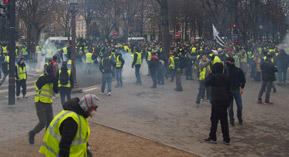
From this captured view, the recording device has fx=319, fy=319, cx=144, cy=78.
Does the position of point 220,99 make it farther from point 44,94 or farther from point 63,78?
point 63,78

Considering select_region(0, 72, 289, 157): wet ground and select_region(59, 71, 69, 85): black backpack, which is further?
select_region(59, 71, 69, 85): black backpack

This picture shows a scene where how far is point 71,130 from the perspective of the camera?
340 cm

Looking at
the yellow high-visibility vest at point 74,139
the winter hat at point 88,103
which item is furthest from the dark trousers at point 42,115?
the winter hat at point 88,103

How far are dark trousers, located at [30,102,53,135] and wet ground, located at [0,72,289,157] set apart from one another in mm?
1016

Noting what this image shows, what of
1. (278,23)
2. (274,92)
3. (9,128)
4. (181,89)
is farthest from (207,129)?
(278,23)

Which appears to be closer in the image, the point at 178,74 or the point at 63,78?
the point at 63,78

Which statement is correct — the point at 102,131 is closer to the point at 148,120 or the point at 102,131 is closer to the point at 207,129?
the point at 148,120

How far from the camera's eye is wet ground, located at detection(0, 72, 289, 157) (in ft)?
21.5

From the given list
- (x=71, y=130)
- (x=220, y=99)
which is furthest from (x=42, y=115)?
(x=220, y=99)

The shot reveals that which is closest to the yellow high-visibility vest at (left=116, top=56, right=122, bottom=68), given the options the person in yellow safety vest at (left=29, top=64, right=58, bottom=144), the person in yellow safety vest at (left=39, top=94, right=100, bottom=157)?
the person in yellow safety vest at (left=29, top=64, right=58, bottom=144)

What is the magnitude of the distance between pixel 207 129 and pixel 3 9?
716cm

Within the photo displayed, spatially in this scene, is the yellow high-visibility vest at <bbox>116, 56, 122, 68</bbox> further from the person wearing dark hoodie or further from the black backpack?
the person wearing dark hoodie

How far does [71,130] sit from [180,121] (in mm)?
5472

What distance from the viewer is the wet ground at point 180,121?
6555mm
